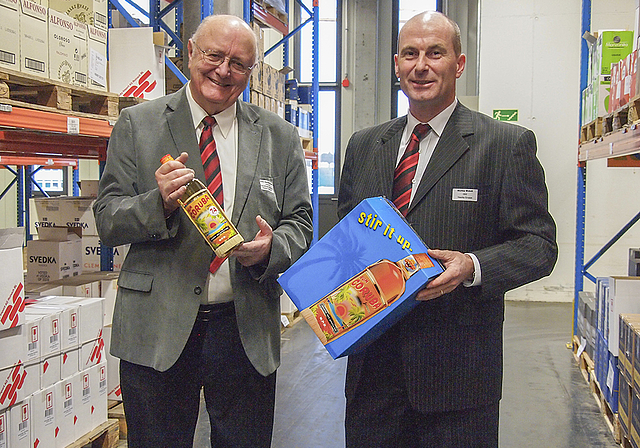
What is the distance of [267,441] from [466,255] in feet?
2.95

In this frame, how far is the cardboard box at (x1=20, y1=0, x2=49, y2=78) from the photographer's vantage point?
2.67 m

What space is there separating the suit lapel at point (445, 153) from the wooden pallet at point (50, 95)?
1.76m

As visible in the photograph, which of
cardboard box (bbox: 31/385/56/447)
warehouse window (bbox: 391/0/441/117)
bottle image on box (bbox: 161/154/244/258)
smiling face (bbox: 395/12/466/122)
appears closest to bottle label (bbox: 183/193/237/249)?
bottle image on box (bbox: 161/154/244/258)

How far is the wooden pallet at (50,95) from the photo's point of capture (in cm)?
253

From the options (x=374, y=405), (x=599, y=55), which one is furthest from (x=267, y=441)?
(x=599, y=55)

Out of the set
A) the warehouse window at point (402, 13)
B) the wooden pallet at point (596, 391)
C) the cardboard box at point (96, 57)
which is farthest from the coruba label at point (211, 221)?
the warehouse window at point (402, 13)

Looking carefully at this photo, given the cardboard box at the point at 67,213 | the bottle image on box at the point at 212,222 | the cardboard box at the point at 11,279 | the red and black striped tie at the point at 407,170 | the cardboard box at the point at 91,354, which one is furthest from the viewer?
the cardboard box at the point at 67,213

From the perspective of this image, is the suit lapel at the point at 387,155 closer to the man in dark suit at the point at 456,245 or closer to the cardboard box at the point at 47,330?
the man in dark suit at the point at 456,245

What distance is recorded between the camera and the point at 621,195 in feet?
24.1

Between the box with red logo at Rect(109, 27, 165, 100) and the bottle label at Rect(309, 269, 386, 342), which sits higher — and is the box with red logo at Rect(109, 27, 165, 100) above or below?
above

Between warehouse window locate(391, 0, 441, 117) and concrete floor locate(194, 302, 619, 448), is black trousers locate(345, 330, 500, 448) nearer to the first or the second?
concrete floor locate(194, 302, 619, 448)

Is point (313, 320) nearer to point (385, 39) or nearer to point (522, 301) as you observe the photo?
point (522, 301)

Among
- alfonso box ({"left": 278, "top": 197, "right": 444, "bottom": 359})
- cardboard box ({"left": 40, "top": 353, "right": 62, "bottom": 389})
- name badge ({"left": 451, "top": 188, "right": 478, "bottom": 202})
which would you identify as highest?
name badge ({"left": 451, "top": 188, "right": 478, "bottom": 202})

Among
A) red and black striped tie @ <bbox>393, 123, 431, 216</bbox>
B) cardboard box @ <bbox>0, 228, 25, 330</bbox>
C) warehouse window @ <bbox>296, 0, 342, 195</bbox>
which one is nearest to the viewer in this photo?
red and black striped tie @ <bbox>393, 123, 431, 216</bbox>
